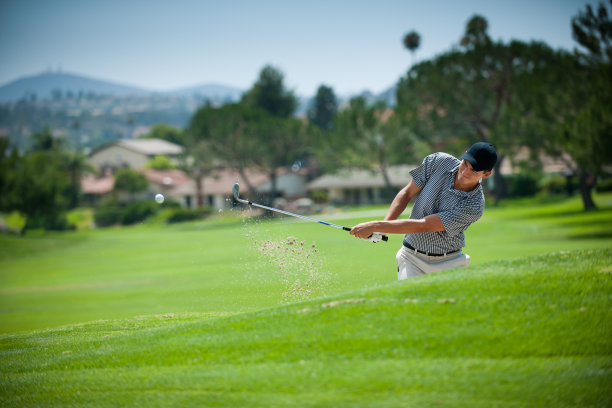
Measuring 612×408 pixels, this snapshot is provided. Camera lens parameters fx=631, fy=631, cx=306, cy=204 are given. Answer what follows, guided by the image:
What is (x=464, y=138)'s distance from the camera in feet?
225

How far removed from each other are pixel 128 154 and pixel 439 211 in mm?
141245

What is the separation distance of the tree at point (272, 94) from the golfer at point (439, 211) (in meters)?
102

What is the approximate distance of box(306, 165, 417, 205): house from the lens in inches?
3161

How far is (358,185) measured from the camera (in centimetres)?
8462

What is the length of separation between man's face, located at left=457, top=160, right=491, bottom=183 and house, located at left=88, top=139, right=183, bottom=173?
133233mm

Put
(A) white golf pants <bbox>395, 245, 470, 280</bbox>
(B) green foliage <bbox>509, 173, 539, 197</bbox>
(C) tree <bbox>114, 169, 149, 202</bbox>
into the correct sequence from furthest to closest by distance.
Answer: (C) tree <bbox>114, 169, 149, 202</bbox> < (B) green foliage <bbox>509, 173, 539, 197</bbox> < (A) white golf pants <bbox>395, 245, 470, 280</bbox>

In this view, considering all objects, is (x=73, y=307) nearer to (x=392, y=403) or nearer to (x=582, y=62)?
(x=392, y=403)

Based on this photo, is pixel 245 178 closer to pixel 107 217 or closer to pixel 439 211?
pixel 107 217

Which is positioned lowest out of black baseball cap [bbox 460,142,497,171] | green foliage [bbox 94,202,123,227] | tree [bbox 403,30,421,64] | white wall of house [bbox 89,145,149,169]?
green foliage [bbox 94,202,123,227]

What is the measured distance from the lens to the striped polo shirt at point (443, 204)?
6.80 m

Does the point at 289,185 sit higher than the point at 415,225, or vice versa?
the point at 289,185

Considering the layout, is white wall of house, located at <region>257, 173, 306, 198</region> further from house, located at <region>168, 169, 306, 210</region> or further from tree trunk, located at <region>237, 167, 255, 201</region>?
tree trunk, located at <region>237, 167, 255, 201</region>

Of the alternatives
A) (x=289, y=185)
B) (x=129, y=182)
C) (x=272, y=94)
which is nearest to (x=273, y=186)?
(x=289, y=185)

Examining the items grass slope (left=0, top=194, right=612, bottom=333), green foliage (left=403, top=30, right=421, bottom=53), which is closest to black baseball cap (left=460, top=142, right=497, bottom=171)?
grass slope (left=0, top=194, right=612, bottom=333)
